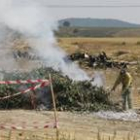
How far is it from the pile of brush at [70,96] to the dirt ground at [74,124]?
2.37ft

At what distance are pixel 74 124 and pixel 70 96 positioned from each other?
2.63 metres

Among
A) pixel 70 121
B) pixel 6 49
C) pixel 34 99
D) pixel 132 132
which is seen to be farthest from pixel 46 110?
pixel 6 49

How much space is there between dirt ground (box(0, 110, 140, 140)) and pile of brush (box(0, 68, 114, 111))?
0.72m

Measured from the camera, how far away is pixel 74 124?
58.8 ft

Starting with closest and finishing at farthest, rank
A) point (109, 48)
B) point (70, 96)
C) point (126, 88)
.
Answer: point (70, 96), point (126, 88), point (109, 48)

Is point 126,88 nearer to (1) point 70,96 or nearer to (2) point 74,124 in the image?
(1) point 70,96

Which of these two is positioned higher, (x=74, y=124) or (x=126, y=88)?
(x=126, y=88)

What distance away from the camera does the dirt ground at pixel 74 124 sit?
52.5 feet

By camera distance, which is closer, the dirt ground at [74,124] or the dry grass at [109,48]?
the dirt ground at [74,124]

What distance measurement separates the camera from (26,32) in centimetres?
2555

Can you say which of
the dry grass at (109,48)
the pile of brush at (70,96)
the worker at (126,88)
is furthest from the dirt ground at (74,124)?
the dry grass at (109,48)

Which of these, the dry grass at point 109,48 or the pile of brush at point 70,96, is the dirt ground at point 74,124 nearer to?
the pile of brush at point 70,96

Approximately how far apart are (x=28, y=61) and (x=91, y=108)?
19.8 meters

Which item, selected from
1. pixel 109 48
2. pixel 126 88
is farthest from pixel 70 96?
pixel 109 48
